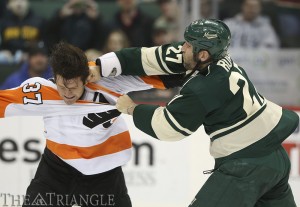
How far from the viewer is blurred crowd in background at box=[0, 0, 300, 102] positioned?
5969mm

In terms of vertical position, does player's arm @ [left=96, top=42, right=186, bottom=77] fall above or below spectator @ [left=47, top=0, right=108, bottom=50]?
above

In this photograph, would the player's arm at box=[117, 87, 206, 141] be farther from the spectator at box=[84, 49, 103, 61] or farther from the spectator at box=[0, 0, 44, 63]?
the spectator at box=[0, 0, 44, 63]

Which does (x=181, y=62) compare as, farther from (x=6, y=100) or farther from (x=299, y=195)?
(x=299, y=195)

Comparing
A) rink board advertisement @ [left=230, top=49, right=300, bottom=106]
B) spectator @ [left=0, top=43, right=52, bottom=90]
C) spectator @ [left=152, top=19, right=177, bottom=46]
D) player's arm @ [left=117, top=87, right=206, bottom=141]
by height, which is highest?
player's arm @ [left=117, top=87, right=206, bottom=141]

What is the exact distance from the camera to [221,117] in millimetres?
2807

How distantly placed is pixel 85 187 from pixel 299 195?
1826 millimetres

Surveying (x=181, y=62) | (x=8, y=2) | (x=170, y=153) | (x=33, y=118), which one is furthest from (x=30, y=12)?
(x=181, y=62)

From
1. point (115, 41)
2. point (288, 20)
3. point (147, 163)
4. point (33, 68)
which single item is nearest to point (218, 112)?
point (147, 163)

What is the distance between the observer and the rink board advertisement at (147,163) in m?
4.38

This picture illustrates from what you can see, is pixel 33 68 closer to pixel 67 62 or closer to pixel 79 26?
pixel 79 26

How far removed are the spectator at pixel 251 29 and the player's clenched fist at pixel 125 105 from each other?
321 centimetres

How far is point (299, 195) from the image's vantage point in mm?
4426

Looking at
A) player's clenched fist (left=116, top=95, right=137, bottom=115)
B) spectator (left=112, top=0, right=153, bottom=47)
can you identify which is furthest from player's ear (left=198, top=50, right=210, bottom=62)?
spectator (left=112, top=0, right=153, bottom=47)

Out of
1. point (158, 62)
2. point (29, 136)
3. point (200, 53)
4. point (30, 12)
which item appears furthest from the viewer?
point (30, 12)
